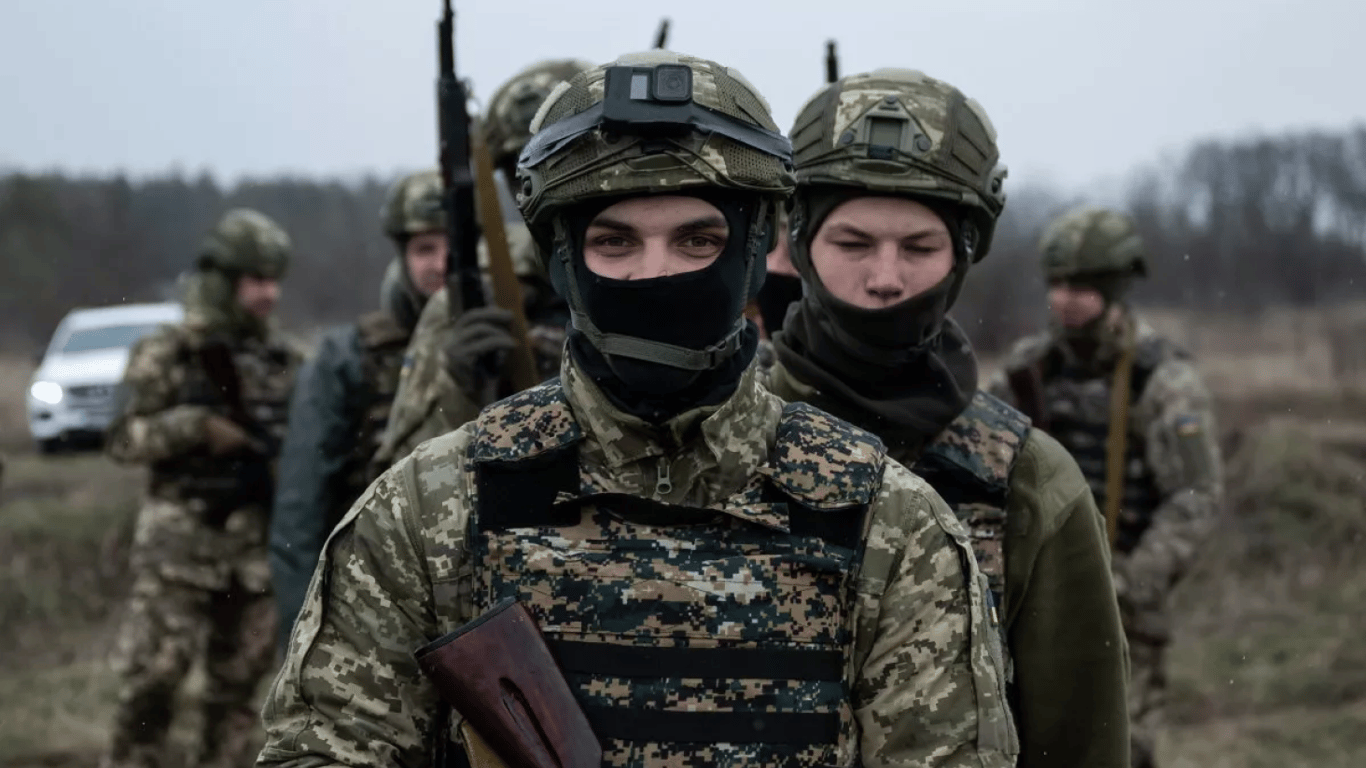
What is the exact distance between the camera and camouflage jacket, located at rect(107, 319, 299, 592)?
7.17m

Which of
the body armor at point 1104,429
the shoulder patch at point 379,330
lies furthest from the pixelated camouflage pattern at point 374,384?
the body armor at point 1104,429

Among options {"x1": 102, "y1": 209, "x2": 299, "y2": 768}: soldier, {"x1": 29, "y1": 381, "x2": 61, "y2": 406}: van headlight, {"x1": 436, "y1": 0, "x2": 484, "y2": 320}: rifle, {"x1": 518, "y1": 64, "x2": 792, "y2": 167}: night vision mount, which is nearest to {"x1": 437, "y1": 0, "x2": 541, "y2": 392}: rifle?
{"x1": 436, "y1": 0, "x2": 484, "y2": 320}: rifle

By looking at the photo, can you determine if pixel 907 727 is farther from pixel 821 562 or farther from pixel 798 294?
pixel 798 294

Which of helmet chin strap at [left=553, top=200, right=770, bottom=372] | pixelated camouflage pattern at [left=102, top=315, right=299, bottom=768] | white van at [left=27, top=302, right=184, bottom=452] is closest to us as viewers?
helmet chin strap at [left=553, top=200, right=770, bottom=372]

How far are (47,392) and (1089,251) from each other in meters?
13.1

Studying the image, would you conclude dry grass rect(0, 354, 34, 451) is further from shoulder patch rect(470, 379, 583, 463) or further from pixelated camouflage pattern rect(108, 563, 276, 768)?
shoulder patch rect(470, 379, 583, 463)

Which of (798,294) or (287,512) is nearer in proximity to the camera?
(798,294)

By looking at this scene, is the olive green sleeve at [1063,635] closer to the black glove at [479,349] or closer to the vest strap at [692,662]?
the vest strap at [692,662]

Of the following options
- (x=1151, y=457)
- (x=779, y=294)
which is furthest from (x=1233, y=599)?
(x=779, y=294)

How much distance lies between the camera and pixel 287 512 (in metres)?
5.46

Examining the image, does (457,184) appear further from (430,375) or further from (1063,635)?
(1063,635)

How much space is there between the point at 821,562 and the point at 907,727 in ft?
0.85

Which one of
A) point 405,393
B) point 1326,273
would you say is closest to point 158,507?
point 405,393

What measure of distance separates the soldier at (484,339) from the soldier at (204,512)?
7.93ft
